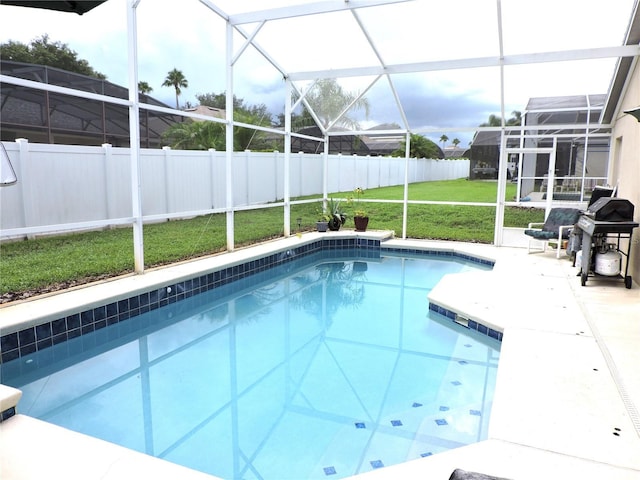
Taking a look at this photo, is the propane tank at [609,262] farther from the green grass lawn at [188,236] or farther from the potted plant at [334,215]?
the potted plant at [334,215]

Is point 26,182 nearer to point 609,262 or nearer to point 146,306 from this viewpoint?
point 146,306

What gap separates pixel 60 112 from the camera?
5617 millimetres

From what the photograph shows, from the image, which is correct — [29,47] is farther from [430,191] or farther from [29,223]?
[430,191]

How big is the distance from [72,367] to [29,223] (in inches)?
89.1

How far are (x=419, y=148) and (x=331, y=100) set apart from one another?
2.61 metres

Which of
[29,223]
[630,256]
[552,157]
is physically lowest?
[630,256]

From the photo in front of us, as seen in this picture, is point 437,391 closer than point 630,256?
Yes

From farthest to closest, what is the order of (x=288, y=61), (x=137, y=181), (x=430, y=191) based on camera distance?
(x=430, y=191) < (x=288, y=61) < (x=137, y=181)

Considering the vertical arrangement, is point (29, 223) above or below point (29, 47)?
below

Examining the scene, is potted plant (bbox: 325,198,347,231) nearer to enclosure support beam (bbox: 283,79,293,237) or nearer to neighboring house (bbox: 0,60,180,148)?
enclosure support beam (bbox: 283,79,293,237)

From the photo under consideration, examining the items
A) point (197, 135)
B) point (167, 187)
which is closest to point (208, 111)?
point (197, 135)

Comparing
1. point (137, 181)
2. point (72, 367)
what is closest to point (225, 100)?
point (137, 181)

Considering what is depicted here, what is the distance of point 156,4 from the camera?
8156mm

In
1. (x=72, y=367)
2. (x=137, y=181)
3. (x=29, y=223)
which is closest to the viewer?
(x=72, y=367)
